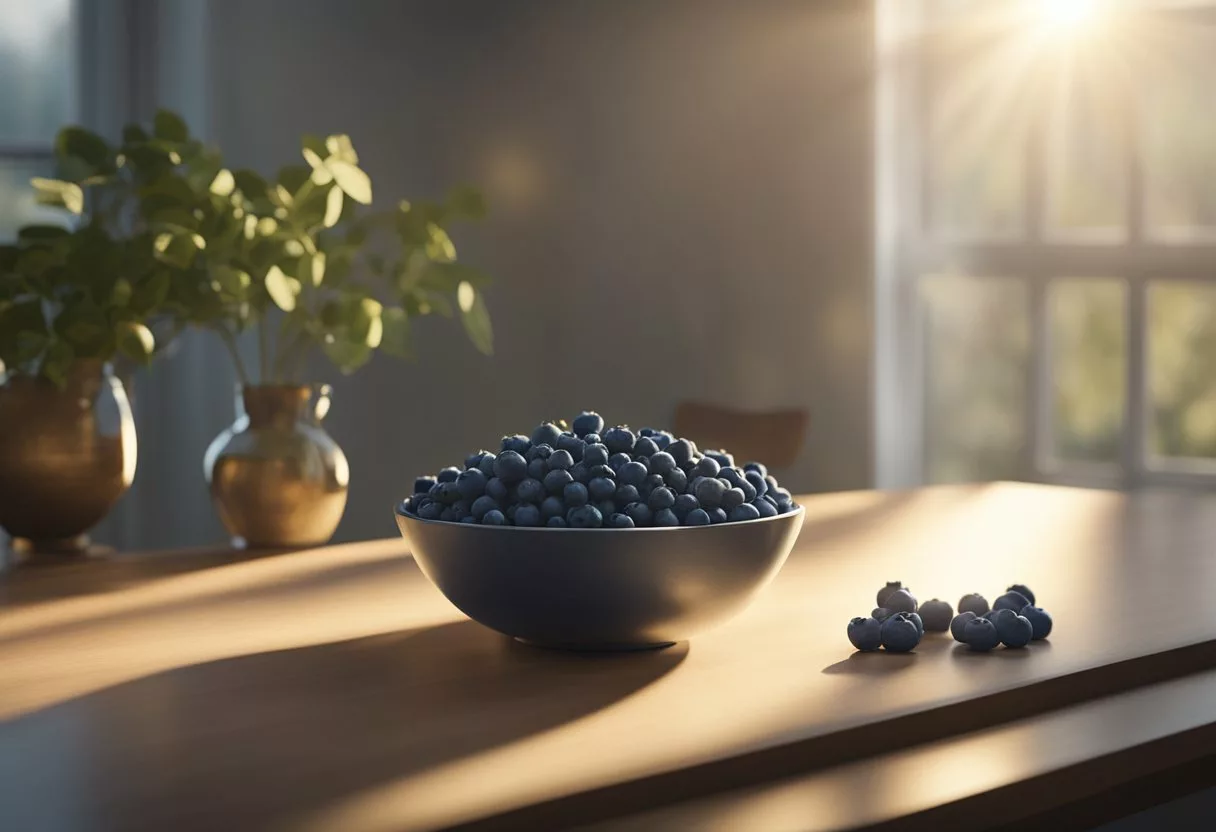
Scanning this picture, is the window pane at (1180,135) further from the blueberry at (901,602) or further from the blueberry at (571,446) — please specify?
the blueberry at (571,446)

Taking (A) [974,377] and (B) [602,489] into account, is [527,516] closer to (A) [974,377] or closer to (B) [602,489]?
(B) [602,489]

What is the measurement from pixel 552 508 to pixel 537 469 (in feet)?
0.14

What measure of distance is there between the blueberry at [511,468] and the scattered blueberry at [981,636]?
336mm

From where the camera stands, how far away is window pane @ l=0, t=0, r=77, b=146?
3.11 m

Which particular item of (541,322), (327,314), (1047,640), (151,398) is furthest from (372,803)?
(541,322)

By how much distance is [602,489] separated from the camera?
1000 millimetres

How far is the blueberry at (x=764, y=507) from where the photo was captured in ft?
3.40

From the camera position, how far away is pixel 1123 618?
1135 mm

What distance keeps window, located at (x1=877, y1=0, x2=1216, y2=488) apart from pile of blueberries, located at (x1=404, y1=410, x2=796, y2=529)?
2.67 metres

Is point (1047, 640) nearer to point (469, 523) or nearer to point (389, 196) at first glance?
point (469, 523)

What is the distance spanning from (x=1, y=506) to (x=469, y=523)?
741 millimetres

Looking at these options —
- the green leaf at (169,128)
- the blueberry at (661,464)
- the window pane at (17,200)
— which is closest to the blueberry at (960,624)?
the blueberry at (661,464)

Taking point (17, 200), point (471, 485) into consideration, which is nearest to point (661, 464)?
point (471, 485)

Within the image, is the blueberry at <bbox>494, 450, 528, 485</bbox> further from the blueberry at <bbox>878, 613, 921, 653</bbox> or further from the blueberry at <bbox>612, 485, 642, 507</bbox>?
the blueberry at <bbox>878, 613, 921, 653</bbox>
